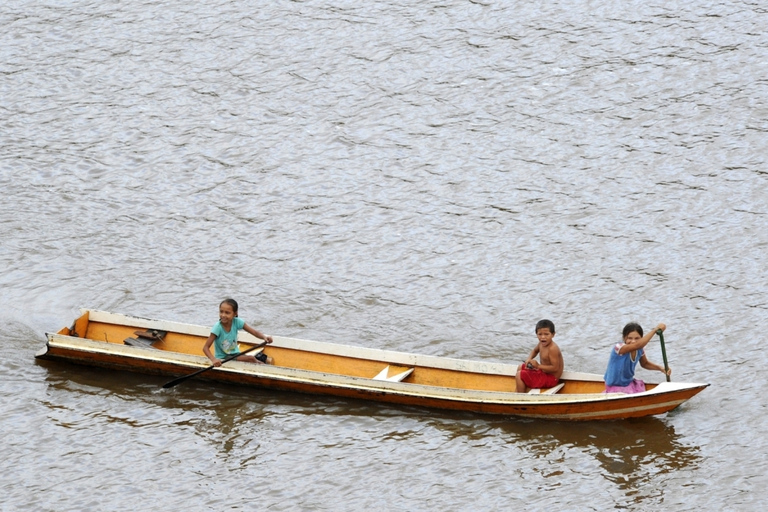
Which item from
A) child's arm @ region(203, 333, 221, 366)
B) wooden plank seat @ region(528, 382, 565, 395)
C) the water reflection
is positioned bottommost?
the water reflection

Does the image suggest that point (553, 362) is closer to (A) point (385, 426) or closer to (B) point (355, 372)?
(A) point (385, 426)

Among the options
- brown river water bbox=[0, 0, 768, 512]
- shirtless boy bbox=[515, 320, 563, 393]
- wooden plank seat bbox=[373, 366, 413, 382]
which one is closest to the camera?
brown river water bbox=[0, 0, 768, 512]

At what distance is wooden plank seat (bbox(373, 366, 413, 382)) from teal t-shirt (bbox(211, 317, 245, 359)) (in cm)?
184

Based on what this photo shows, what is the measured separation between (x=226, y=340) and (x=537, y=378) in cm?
388

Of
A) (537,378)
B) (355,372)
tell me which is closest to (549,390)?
(537,378)

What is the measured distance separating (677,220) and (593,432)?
562 centimetres

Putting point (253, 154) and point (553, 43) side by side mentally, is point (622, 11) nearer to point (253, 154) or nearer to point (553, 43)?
point (553, 43)

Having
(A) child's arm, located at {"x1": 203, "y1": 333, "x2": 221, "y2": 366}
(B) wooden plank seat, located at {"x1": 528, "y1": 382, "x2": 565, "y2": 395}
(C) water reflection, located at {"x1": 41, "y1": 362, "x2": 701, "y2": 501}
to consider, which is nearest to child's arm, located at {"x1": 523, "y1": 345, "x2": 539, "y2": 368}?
(B) wooden plank seat, located at {"x1": 528, "y1": 382, "x2": 565, "y2": 395}

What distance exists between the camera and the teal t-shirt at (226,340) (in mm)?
12812

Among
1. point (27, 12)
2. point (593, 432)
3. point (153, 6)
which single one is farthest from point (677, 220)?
point (27, 12)

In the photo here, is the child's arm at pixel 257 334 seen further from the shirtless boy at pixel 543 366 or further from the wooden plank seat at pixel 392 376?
the shirtless boy at pixel 543 366

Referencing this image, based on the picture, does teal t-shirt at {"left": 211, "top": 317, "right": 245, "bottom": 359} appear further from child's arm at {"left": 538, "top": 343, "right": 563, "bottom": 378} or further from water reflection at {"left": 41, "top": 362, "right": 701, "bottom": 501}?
child's arm at {"left": 538, "top": 343, "right": 563, "bottom": 378}

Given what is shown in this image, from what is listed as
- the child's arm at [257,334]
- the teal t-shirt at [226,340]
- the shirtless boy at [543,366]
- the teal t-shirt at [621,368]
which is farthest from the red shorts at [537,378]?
the teal t-shirt at [226,340]

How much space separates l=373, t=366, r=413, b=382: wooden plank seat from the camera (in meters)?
12.3
